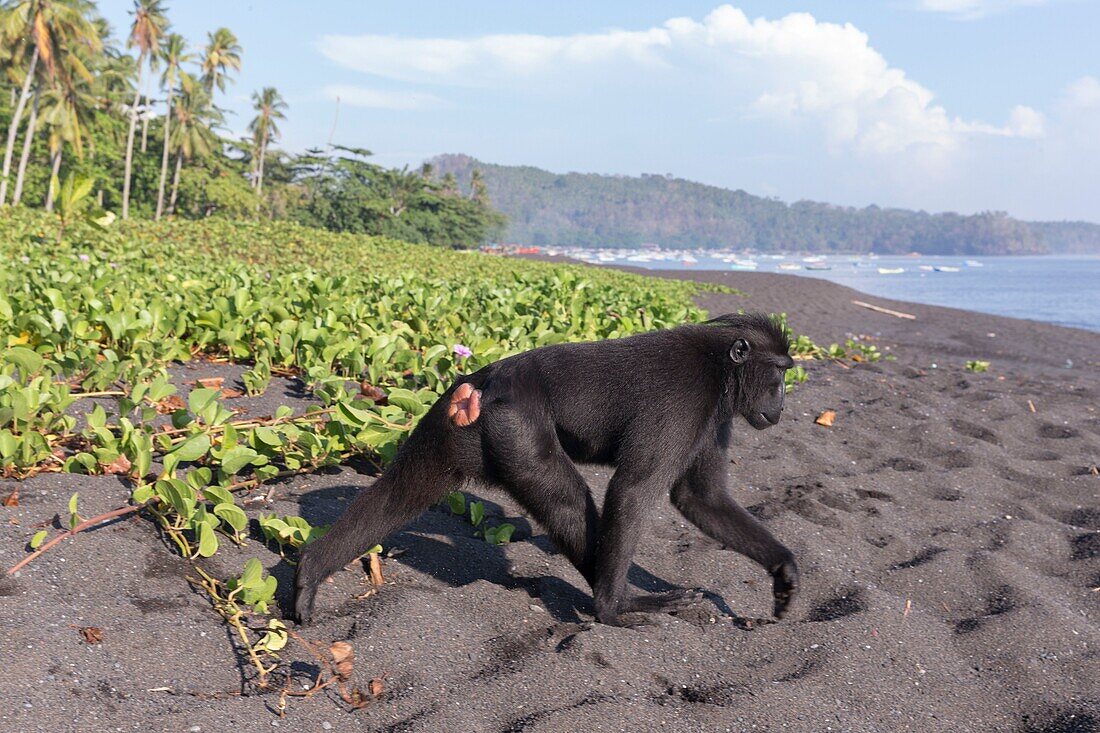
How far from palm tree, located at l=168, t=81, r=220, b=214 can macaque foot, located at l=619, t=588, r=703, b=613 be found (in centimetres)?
5344

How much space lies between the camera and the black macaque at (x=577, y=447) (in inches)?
134

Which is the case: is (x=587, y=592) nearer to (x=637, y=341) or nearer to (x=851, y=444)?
(x=637, y=341)

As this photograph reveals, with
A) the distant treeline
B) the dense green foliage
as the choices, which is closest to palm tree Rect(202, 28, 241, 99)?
the distant treeline

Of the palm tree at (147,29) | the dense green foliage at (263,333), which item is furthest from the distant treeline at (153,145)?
the dense green foliage at (263,333)

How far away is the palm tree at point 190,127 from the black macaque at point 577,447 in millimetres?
53124

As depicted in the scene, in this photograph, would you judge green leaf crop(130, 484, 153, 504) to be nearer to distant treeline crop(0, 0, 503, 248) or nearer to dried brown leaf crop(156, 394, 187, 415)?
dried brown leaf crop(156, 394, 187, 415)

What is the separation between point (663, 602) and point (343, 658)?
128 centimetres

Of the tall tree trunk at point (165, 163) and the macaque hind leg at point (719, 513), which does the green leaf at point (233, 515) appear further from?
the tall tree trunk at point (165, 163)

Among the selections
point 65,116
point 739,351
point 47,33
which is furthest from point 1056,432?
point 65,116

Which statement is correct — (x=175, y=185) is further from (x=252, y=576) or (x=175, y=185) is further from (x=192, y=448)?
(x=252, y=576)

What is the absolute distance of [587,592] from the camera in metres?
3.83

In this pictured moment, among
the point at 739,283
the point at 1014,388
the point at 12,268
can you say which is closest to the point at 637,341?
the point at 12,268

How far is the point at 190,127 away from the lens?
2105 inches

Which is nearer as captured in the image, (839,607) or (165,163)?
(839,607)
